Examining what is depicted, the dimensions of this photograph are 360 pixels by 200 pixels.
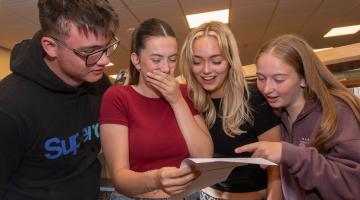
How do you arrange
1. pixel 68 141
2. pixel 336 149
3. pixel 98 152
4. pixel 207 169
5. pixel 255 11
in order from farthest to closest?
pixel 255 11 < pixel 98 152 < pixel 68 141 < pixel 336 149 < pixel 207 169

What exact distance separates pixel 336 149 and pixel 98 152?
92cm

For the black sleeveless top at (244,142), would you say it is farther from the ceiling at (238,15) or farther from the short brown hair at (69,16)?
the ceiling at (238,15)

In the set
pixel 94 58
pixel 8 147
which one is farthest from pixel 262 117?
pixel 8 147

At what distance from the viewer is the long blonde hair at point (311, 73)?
3.92ft

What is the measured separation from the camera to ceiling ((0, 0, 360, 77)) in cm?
420

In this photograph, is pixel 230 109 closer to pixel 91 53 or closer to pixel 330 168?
pixel 330 168

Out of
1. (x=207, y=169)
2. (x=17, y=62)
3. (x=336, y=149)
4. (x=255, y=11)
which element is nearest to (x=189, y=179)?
(x=207, y=169)

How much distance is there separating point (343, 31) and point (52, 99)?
23.4 feet

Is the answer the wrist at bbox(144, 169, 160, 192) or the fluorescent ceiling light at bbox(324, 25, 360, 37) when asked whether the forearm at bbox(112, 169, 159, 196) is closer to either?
the wrist at bbox(144, 169, 160, 192)

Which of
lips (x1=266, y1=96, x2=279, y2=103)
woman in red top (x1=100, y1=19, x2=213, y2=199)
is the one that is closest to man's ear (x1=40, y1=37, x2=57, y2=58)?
woman in red top (x1=100, y1=19, x2=213, y2=199)

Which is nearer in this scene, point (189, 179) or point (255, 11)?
point (189, 179)

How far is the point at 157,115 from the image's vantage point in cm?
124

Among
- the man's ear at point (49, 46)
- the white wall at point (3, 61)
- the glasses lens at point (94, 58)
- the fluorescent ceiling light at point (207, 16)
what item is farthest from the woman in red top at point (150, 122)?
the white wall at point (3, 61)

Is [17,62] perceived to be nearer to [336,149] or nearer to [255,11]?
[336,149]
